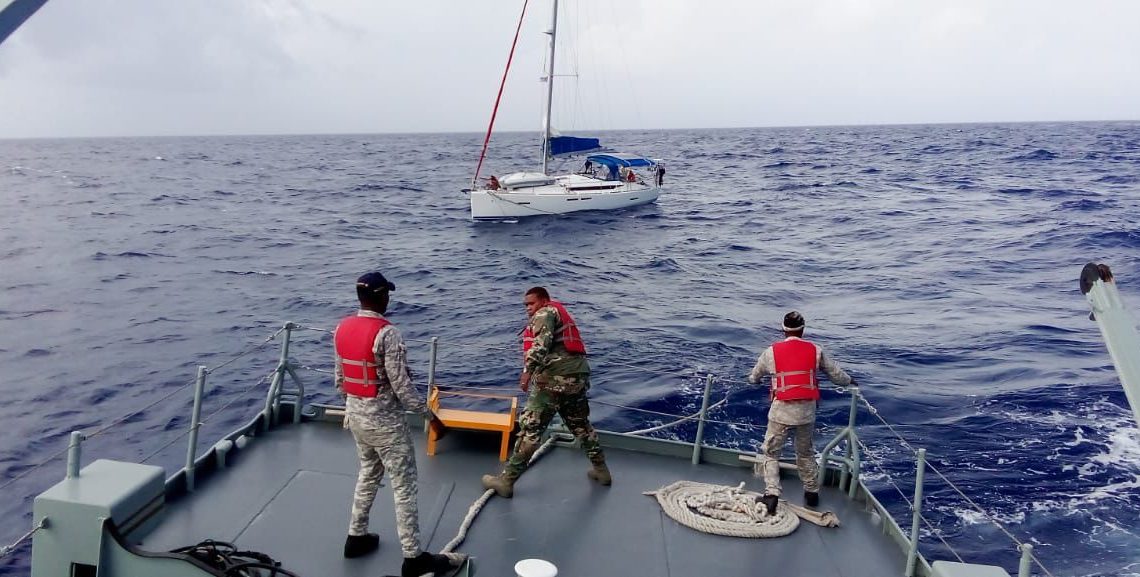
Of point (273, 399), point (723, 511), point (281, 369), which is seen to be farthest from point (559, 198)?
point (723, 511)

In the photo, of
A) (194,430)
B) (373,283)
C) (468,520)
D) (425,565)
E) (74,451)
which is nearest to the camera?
(74,451)

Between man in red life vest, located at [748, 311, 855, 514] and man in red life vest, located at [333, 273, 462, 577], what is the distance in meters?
2.69

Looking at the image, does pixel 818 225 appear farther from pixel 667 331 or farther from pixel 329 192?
pixel 329 192

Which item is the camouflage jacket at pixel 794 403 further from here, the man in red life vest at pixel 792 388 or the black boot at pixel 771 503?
the black boot at pixel 771 503

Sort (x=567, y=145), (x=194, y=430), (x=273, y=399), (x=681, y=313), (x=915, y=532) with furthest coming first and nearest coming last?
1. (x=567, y=145)
2. (x=681, y=313)
3. (x=273, y=399)
4. (x=194, y=430)
5. (x=915, y=532)

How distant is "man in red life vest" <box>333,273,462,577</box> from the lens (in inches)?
191

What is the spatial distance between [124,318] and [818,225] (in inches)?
1098

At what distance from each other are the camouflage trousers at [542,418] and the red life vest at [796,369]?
1.52 metres

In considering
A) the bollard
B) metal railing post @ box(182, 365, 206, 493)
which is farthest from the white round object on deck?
the bollard

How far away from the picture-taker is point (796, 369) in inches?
243

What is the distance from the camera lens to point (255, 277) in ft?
83.2

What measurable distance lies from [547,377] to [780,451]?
1.99 metres

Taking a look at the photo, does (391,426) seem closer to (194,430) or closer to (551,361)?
(551,361)

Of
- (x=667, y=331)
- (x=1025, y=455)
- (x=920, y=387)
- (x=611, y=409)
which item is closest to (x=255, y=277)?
(x=667, y=331)
